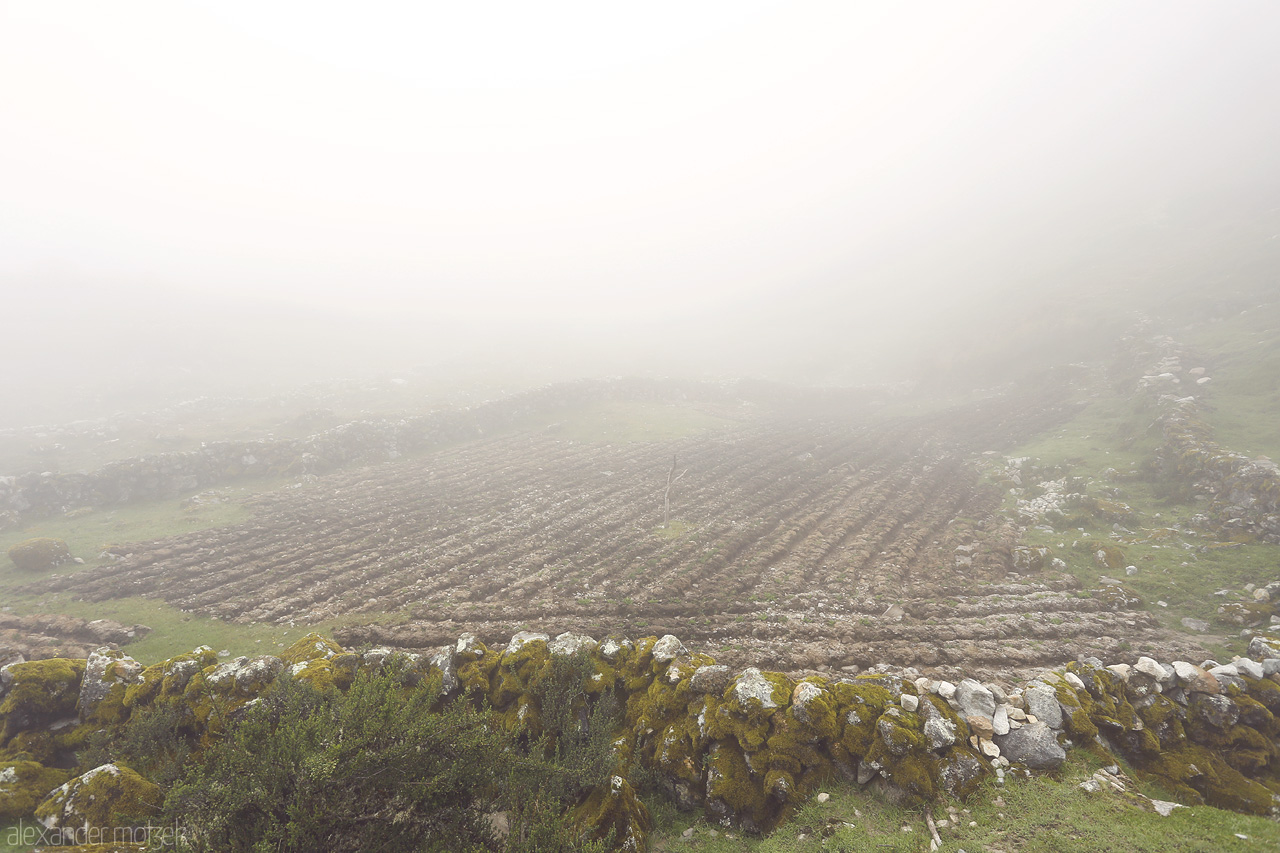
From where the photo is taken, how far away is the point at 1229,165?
70125 mm

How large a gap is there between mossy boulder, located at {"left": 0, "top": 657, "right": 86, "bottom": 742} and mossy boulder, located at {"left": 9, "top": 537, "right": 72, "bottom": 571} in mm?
13908

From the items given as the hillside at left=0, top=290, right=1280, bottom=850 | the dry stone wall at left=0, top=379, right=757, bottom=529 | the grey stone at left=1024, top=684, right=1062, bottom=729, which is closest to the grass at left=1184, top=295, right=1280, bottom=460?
the hillside at left=0, top=290, right=1280, bottom=850

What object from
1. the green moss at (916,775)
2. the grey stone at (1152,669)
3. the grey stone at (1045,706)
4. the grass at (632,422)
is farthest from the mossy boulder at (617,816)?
the grass at (632,422)

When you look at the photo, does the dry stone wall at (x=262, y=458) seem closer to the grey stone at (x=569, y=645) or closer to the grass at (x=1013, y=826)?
the grey stone at (x=569, y=645)

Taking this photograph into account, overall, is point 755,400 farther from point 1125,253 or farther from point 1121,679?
point 1125,253

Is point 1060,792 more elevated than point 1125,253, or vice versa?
point 1125,253

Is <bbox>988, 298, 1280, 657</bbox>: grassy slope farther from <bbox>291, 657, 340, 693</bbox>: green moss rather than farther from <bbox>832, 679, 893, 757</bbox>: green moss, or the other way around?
<bbox>291, 657, 340, 693</bbox>: green moss

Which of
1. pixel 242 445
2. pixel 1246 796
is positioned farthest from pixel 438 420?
pixel 1246 796

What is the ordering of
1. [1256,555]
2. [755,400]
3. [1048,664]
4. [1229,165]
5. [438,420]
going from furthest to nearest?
[1229,165]
[755,400]
[438,420]
[1256,555]
[1048,664]

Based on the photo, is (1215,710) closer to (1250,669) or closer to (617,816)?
(1250,669)

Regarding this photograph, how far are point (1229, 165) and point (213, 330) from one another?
552 ft

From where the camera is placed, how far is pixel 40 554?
54.3 feet

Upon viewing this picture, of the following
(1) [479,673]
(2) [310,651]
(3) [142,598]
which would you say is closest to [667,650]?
(1) [479,673]

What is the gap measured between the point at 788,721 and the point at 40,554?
28.4 metres
